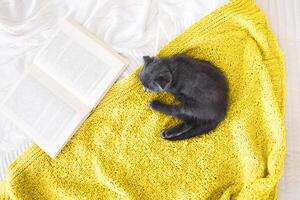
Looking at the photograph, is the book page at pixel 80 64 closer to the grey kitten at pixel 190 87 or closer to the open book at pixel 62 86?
the open book at pixel 62 86

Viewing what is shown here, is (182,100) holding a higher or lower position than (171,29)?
lower

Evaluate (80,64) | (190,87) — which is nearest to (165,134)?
(190,87)

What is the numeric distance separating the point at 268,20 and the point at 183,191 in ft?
1.96

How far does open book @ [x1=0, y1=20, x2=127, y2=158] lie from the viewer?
42.5 inches

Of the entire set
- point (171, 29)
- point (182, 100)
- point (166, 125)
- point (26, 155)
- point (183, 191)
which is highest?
point (171, 29)

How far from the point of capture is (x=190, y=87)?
3.31 ft

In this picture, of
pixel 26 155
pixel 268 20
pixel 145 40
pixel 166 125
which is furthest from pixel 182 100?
pixel 26 155

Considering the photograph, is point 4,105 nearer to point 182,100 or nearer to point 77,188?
point 77,188

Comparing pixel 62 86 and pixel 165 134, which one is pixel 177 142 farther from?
pixel 62 86

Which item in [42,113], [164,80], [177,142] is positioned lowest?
[42,113]

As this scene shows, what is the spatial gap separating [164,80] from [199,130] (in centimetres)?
19

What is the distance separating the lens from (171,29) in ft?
3.65

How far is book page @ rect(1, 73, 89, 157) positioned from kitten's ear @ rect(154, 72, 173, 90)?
0.25 metres

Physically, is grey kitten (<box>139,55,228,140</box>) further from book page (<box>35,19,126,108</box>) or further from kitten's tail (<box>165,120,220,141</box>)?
book page (<box>35,19,126,108</box>)
